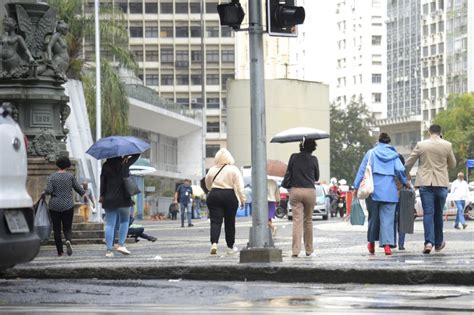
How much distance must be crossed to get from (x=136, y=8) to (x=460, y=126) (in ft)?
137

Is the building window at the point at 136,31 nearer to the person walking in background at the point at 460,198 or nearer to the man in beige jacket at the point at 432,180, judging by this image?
the person walking in background at the point at 460,198

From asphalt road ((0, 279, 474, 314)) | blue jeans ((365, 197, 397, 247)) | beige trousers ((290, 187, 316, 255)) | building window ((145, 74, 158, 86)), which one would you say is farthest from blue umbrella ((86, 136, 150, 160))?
building window ((145, 74, 158, 86))

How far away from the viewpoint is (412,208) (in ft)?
64.2

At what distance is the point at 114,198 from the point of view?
1958 cm

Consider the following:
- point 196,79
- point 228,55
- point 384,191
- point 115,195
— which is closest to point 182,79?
point 196,79

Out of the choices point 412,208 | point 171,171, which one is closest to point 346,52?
point 171,171

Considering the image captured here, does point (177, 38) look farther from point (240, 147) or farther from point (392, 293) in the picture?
point (392, 293)

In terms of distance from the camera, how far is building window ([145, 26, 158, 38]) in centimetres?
14100

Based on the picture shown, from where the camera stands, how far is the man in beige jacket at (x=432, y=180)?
18453 millimetres

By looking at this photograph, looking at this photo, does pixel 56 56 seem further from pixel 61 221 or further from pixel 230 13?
pixel 230 13

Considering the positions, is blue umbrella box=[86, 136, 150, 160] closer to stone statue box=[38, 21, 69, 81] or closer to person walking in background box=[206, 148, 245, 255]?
person walking in background box=[206, 148, 245, 255]

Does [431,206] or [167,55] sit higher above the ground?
[167,55]

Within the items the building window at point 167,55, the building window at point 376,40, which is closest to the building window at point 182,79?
the building window at point 167,55

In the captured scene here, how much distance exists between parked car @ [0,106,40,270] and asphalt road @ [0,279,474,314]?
0.68 m
